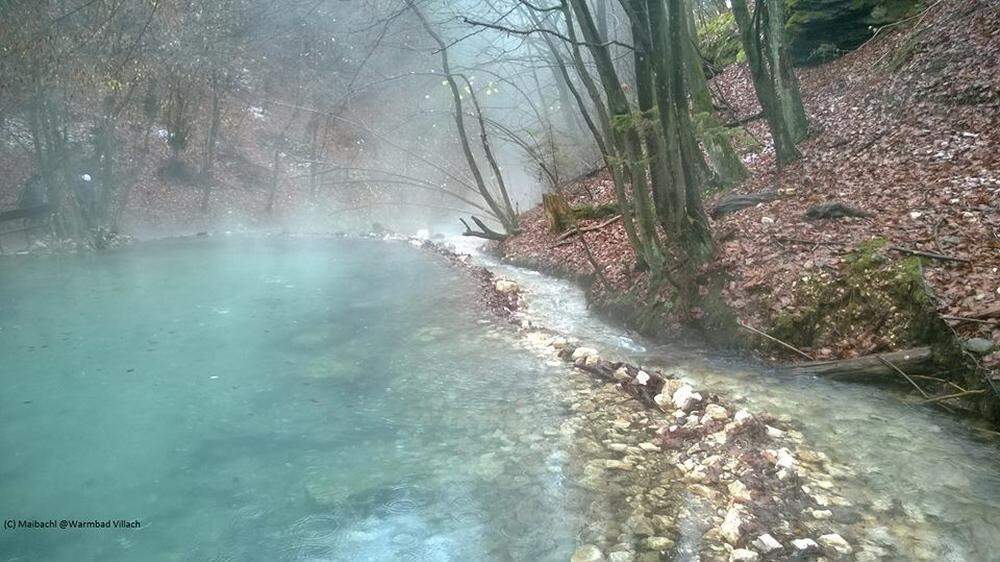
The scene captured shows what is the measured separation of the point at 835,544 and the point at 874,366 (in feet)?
8.59

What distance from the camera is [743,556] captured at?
3.56 metres

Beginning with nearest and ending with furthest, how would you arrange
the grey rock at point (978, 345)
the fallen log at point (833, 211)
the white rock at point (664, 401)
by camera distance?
the grey rock at point (978, 345)
the white rock at point (664, 401)
the fallen log at point (833, 211)

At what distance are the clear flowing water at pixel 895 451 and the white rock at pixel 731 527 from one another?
0.73 meters

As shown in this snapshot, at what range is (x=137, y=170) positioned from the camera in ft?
66.5

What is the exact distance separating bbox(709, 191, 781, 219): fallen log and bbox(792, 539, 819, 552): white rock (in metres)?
6.20

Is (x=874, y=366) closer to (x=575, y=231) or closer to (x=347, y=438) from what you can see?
(x=347, y=438)

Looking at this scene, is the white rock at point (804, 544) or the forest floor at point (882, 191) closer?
the white rock at point (804, 544)

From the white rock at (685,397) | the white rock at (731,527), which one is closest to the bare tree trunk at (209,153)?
the white rock at (685,397)

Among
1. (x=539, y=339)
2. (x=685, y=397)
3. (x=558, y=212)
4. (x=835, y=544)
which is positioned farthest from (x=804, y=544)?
(x=558, y=212)

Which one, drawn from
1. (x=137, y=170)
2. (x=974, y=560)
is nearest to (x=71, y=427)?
(x=974, y=560)

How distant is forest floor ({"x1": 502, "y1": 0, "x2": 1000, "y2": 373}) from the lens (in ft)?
19.7

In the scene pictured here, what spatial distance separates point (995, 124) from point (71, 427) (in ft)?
35.3

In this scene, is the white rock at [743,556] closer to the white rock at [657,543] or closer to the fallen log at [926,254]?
the white rock at [657,543]

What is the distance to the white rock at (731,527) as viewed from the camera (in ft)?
12.2
